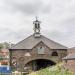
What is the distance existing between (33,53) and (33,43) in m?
2.23

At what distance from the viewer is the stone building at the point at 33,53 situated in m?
58.9

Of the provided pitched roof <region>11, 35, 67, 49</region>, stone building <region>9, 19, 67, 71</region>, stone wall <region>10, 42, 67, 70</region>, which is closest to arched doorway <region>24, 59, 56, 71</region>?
stone building <region>9, 19, 67, 71</region>

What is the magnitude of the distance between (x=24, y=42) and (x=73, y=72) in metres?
28.2

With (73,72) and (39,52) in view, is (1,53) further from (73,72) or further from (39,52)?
(73,72)

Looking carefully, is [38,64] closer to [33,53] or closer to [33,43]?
[33,53]

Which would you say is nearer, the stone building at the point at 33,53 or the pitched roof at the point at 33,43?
the stone building at the point at 33,53

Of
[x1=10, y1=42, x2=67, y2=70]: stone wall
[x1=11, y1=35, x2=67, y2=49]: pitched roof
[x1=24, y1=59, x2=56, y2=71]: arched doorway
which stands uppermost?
[x1=11, y1=35, x2=67, y2=49]: pitched roof

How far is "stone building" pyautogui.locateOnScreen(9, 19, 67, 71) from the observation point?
58916 millimetres

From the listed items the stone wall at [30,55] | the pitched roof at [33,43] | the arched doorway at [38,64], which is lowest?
the arched doorway at [38,64]

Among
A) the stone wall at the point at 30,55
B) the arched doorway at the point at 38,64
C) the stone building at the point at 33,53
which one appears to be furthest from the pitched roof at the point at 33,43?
the arched doorway at the point at 38,64

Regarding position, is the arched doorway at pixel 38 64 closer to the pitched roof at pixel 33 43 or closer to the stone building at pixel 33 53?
the stone building at pixel 33 53

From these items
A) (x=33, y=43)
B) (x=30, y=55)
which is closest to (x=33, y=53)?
(x=30, y=55)

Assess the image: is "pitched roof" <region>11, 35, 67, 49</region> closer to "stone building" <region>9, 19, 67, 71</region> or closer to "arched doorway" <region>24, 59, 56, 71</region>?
"stone building" <region>9, 19, 67, 71</region>

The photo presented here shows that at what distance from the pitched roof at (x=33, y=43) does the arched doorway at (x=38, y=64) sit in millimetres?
3367
